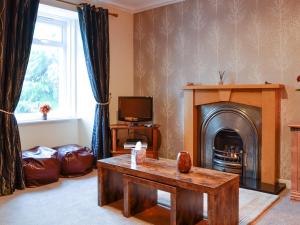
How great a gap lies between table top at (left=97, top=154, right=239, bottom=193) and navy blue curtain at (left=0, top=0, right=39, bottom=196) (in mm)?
1147

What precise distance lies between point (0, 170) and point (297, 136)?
321 cm

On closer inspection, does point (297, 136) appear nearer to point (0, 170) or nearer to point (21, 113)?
point (0, 170)

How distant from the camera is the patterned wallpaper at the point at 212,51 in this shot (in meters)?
3.37

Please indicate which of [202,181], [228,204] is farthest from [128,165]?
[228,204]

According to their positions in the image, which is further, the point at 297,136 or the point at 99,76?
the point at 99,76

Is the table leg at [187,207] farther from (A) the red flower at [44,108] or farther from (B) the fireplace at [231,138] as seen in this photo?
(A) the red flower at [44,108]

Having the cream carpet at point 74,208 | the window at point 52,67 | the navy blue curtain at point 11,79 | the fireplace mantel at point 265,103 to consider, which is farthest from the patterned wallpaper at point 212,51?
the navy blue curtain at point 11,79

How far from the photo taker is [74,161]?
12.3 ft

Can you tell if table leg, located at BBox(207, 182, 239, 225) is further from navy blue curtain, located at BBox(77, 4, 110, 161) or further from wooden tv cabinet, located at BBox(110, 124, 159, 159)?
navy blue curtain, located at BBox(77, 4, 110, 161)

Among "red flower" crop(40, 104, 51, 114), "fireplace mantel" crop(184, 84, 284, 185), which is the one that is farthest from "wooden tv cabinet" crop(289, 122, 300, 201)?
"red flower" crop(40, 104, 51, 114)

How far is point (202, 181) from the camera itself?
2.15 meters

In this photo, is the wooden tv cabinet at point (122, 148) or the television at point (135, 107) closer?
the wooden tv cabinet at point (122, 148)

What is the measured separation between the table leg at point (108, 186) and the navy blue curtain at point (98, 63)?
4.40 ft

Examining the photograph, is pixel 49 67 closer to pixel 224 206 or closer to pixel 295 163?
pixel 224 206
